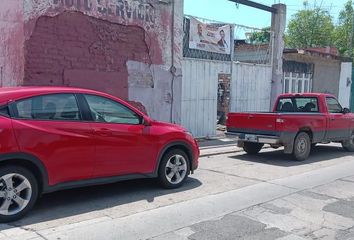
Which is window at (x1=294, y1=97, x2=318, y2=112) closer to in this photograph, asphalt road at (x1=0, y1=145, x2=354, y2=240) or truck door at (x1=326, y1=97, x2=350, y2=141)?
truck door at (x1=326, y1=97, x2=350, y2=141)

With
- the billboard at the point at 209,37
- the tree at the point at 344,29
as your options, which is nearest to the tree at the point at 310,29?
the tree at the point at 344,29

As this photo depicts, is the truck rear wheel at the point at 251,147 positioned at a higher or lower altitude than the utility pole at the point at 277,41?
lower

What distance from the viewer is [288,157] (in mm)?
11141

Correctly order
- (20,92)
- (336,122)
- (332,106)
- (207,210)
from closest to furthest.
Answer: (20,92) < (207,210) < (336,122) < (332,106)

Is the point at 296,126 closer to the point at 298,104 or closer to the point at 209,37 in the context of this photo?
the point at 298,104

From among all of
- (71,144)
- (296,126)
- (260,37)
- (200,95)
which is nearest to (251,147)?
(296,126)

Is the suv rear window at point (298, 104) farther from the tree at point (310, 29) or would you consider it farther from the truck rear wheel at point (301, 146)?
the tree at point (310, 29)

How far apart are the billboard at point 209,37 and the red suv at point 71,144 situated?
7192 millimetres

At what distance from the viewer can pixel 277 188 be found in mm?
7680

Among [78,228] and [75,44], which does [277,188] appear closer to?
[78,228]

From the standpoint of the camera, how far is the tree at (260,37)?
1725cm

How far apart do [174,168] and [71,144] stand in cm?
203

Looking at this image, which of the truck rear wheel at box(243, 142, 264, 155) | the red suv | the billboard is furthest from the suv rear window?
the red suv

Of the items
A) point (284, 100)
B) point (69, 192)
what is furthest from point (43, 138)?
point (284, 100)
